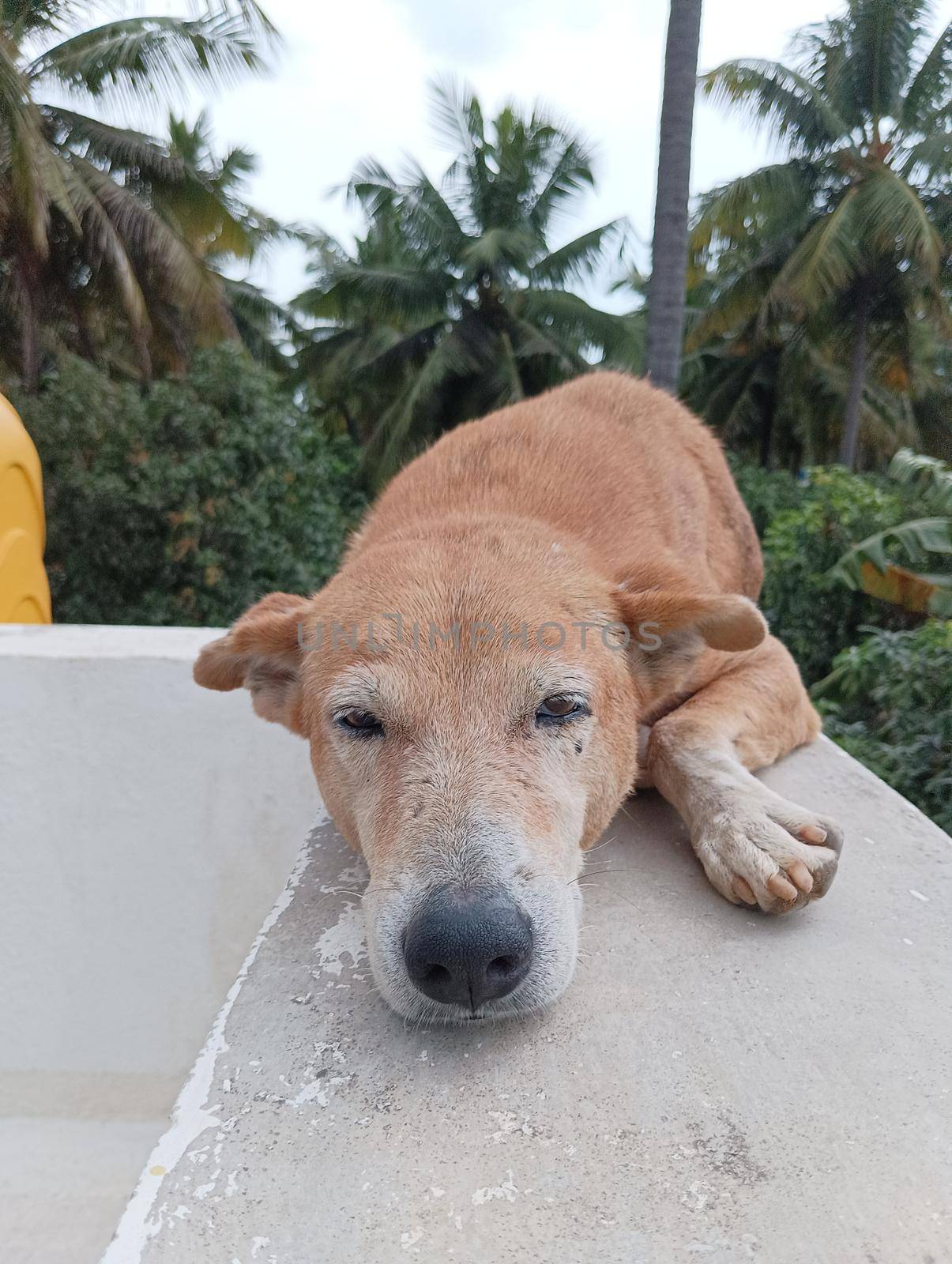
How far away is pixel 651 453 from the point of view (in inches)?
137

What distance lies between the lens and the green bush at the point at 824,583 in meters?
10.2

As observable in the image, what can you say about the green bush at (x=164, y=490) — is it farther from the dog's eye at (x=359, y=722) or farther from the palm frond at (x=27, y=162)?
the dog's eye at (x=359, y=722)

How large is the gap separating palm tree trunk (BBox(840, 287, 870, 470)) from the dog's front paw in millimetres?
21227

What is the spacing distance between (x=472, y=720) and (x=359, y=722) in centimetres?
31

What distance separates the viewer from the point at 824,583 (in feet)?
32.7

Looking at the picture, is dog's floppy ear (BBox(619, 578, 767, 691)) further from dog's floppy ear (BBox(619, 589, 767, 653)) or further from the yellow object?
the yellow object

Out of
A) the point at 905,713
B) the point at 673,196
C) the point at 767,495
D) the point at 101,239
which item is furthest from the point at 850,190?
the point at 905,713

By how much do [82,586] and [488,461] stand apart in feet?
Result: 35.6

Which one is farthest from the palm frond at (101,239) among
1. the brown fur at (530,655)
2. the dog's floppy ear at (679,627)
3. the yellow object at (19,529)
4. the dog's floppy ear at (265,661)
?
the dog's floppy ear at (679,627)

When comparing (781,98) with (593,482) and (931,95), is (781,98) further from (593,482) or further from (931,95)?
(593,482)

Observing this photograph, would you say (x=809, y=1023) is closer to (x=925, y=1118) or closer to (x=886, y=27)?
(x=925, y=1118)

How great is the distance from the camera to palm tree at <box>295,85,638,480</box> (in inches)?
768

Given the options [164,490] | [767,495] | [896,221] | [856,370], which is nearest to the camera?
[164,490]

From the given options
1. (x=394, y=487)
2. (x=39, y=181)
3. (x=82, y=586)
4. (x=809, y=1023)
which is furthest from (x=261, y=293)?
(x=809, y=1023)
